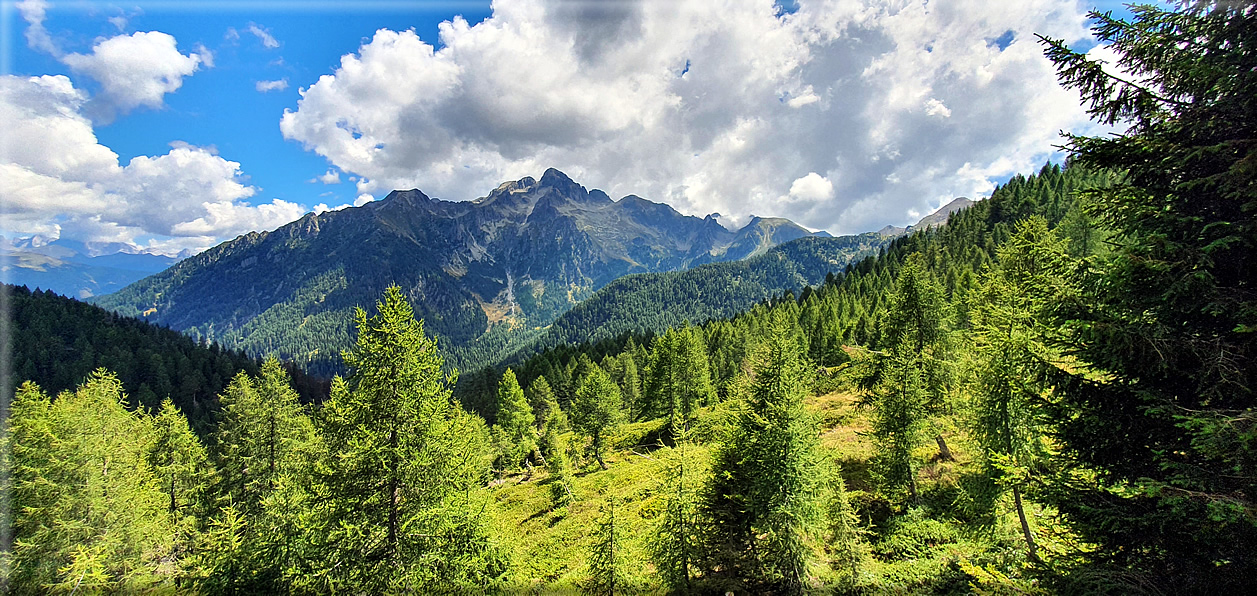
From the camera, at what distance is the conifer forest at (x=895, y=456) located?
6410mm

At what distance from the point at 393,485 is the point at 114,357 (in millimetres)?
136092

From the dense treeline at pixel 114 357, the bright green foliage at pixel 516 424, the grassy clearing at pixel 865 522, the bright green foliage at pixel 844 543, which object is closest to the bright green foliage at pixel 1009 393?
the grassy clearing at pixel 865 522

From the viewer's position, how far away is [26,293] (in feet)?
376

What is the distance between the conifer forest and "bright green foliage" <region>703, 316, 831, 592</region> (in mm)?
92

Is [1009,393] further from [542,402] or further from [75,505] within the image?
[542,402]

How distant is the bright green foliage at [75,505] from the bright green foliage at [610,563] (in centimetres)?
1562

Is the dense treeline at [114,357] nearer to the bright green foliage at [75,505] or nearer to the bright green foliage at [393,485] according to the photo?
the bright green foliage at [75,505]

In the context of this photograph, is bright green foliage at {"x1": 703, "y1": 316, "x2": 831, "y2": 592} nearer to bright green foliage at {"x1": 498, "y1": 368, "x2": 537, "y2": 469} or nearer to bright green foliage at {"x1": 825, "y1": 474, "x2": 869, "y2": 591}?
bright green foliage at {"x1": 825, "y1": 474, "x2": 869, "y2": 591}

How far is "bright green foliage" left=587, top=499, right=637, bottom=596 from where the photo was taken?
47.4 ft

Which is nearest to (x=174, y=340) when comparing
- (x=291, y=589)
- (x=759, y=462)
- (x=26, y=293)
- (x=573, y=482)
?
(x=26, y=293)

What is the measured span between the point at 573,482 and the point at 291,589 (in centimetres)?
2772

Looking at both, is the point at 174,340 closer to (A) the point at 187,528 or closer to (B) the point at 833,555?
(A) the point at 187,528

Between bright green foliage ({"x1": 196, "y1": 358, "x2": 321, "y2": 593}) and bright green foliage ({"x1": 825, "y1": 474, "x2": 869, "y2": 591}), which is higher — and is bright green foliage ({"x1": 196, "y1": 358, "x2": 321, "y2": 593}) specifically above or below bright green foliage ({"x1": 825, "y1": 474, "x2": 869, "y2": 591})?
above

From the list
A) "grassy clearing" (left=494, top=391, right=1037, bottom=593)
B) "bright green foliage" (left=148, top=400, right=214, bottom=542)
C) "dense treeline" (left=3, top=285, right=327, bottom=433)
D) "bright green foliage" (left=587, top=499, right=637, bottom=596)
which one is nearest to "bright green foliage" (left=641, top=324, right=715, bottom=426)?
"grassy clearing" (left=494, top=391, right=1037, bottom=593)
